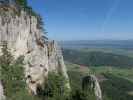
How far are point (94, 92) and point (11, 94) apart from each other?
36414 mm

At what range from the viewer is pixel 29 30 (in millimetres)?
75500

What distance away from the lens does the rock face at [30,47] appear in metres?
65.1

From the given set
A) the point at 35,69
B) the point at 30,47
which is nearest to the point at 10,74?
the point at 30,47

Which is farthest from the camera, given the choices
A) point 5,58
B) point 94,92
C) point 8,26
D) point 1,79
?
point 94,92

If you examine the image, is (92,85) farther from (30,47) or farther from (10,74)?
(10,74)

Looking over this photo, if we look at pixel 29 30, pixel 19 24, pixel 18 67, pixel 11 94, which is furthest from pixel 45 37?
pixel 11 94

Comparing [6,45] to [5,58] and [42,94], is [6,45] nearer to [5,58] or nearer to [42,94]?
[5,58]

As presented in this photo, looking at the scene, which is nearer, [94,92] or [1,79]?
[1,79]

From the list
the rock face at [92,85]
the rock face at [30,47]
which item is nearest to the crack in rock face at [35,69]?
the rock face at [30,47]

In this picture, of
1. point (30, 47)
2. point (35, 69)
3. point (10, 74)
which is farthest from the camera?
point (35, 69)

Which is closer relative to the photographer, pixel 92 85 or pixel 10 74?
pixel 10 74

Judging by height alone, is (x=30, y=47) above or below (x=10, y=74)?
above

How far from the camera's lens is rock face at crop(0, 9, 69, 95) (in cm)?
6512

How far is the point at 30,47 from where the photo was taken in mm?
74688
